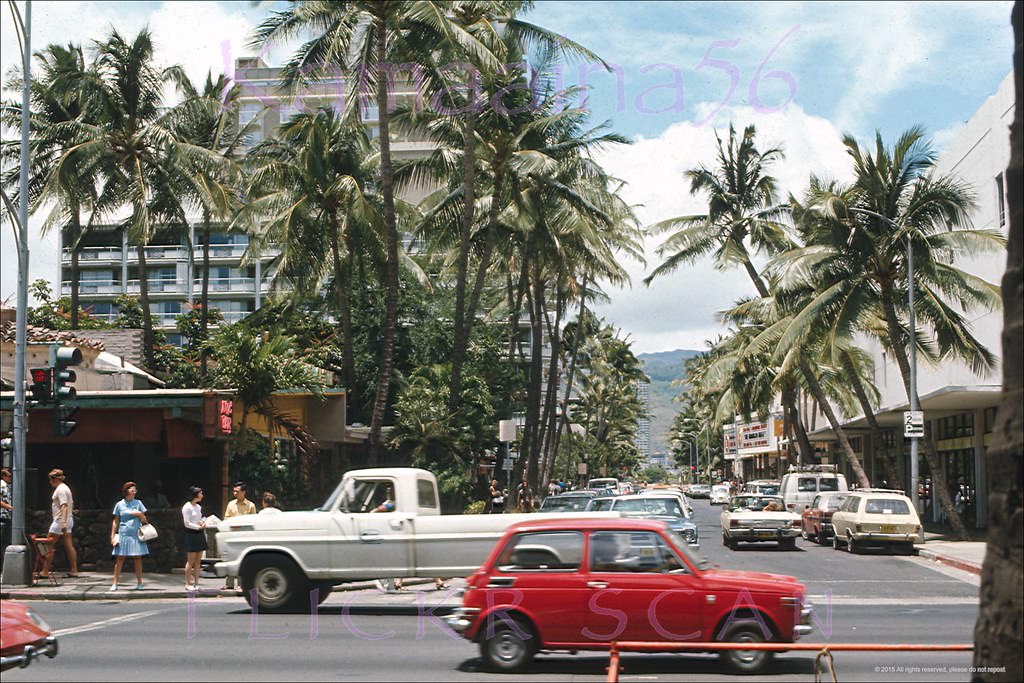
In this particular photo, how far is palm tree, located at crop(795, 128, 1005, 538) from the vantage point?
33.0 meters

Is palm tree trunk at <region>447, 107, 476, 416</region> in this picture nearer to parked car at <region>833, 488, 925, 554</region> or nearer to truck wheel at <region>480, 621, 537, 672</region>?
parked car at <region>833, 488, 925, 554</region>

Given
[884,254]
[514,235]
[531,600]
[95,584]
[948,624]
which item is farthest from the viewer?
[514,235]

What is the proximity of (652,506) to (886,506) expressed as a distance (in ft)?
24.4

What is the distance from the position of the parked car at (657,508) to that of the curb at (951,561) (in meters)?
5.70

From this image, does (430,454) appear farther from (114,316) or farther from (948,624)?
(114,316)

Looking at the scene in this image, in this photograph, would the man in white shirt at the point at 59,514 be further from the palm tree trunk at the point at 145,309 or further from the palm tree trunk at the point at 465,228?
the palm tree trunk at the point at 145,309

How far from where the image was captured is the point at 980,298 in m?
32.5

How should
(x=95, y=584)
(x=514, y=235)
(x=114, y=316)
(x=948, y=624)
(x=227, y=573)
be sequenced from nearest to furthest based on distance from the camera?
1. (x=948, y=624)
2. (x=227, y=573)
3. (x=95, y=584)
4. (x=514, y=235)
5. (x=114, y=316)

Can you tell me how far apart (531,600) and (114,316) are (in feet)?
242

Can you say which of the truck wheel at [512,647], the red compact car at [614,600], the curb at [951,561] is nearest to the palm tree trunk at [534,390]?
the curb at [951,561]

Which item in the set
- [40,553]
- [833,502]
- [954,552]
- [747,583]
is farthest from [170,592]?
[833,502]

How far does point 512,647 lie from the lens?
1125cm

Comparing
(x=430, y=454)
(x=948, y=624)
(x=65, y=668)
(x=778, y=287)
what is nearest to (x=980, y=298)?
(x=778, y=287)

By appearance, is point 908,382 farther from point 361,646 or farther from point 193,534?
point 361,646
